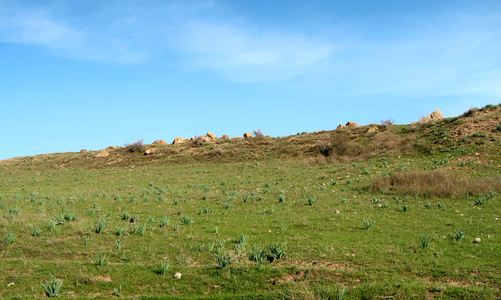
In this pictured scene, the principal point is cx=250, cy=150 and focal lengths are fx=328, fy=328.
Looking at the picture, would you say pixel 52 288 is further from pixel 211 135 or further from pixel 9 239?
pixel 211 135

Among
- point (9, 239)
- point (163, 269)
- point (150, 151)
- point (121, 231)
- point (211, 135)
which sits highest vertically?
point (211, 135)

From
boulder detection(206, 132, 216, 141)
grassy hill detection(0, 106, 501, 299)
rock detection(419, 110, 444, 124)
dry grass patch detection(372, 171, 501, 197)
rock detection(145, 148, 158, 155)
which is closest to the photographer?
grassy hill detection(0, 106, 501, 299)

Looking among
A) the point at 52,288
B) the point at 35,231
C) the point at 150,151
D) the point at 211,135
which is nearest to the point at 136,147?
the point at 150,151

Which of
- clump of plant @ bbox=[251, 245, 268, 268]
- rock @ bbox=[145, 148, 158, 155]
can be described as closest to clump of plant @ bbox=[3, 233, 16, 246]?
clump of plant @ bbox=[251, 245, 268, 268]

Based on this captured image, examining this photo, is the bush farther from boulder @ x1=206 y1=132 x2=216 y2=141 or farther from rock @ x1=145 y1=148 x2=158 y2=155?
boulder @ x1=206 y1=132 x2=216 y2=141

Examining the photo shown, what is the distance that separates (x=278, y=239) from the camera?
10625 mm

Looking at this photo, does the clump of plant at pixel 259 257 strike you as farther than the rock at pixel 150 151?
No

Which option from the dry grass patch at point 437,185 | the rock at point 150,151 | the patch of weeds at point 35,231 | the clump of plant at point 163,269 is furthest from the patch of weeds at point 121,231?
the rock at point 150,151

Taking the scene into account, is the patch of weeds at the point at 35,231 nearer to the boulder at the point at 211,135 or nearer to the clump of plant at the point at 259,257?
the clump of plant at the point at 259,257

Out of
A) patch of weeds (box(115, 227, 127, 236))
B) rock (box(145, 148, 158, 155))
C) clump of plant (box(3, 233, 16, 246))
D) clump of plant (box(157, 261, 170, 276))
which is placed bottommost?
clump of plant (box(157, 261, 170, 276))

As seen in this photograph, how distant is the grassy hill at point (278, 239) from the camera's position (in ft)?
23.8

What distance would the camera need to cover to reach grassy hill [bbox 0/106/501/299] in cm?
726

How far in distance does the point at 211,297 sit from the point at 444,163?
78.8 feet

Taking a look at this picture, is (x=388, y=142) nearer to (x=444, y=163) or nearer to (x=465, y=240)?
(x=444, y=163)
